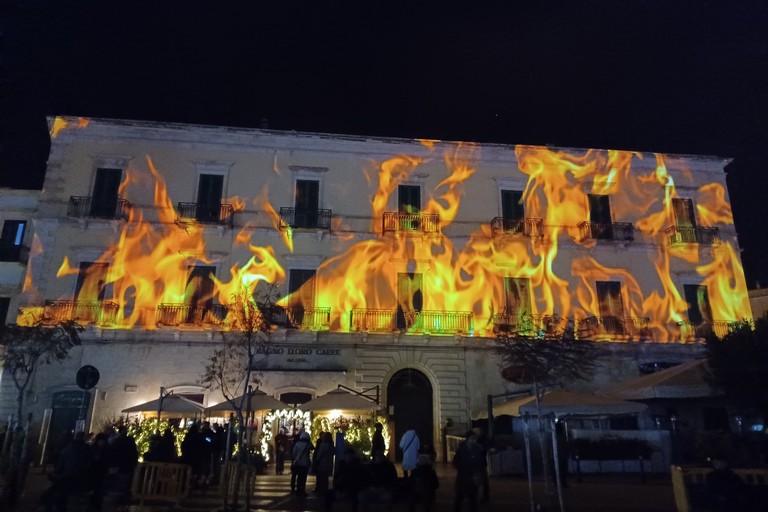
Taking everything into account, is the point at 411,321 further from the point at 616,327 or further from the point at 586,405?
the point at 586,405

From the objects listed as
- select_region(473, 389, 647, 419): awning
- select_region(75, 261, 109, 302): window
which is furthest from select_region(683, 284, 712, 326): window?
select_region(75, 261, 109, 302): window

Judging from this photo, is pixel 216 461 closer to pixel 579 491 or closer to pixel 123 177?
pixel 579 491

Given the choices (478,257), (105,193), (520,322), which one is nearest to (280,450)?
(520,322)

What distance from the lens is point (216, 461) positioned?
14.9 m

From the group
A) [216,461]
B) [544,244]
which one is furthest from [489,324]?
[216,461]

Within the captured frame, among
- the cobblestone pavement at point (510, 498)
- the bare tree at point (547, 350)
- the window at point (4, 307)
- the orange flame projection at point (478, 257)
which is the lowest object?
the cobblestone pavement at point (510, 498)

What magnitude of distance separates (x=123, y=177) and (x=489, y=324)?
15774mm

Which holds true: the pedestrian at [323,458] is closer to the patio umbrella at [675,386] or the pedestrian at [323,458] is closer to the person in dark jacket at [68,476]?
the person in dark jacket at [68,476]

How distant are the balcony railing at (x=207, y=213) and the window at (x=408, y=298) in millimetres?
7190

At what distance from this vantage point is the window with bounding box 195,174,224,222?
21.8 metres

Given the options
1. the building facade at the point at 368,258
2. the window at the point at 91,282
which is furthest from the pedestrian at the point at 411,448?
the window at the point at 91,282

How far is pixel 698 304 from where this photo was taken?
2322cm

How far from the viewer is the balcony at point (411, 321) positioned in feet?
68.9

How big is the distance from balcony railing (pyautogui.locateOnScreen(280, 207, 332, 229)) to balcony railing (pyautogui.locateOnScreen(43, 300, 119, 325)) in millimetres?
7123
